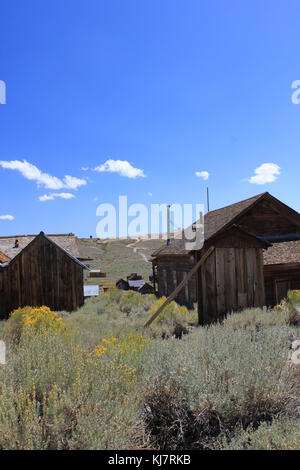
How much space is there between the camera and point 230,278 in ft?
33.4

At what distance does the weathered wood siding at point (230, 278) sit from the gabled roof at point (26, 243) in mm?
9456

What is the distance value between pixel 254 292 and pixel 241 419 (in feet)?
24.1

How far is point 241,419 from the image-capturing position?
3.31 m

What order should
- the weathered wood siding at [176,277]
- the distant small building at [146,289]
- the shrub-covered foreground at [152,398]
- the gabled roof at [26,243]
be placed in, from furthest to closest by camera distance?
the distant small building at [146,289], the gabled roof at [26,243], the weathered wood siding at [176,277], the shrub-covered foreground at [152,398]

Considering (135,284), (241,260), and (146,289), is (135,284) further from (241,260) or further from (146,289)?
(241,260)

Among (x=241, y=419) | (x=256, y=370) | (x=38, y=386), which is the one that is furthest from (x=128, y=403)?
(x=256, y=370)

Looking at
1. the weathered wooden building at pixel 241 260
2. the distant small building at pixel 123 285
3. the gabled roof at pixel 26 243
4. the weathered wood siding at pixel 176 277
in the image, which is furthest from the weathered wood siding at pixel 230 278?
the distant small building at pixel 123 285

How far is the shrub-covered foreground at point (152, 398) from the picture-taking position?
8.61 ft

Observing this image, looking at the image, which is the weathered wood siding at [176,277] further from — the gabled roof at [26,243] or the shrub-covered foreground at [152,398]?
the shrub-covered foreground at [152,398]

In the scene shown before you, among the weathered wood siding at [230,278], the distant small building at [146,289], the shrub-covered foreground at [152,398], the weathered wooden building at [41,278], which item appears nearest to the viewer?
the shrub-covered foreground at [152,398]

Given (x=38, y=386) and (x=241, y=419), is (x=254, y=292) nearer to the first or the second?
(x=241, y=419)

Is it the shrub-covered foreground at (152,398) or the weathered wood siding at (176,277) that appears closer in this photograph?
the shrub-covered foreground at (152,398)

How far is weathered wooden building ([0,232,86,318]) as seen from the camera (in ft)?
54.4

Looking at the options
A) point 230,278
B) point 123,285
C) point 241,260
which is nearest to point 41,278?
point 230,278
